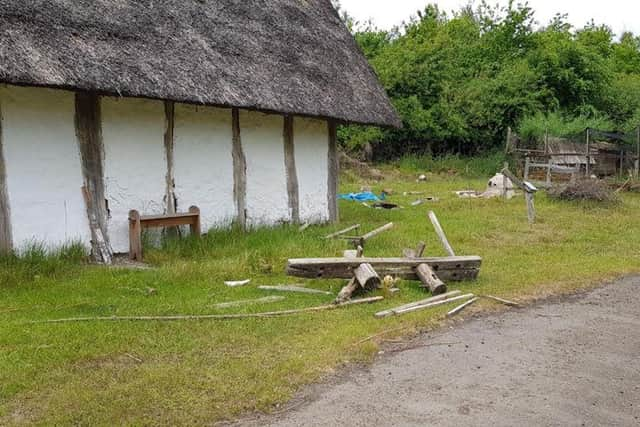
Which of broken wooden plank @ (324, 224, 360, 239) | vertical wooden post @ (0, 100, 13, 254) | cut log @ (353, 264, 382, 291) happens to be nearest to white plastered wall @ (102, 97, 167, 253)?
vertical wooden post @ (0, 100, 13, 254)

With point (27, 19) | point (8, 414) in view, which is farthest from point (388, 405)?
point (27, 19)

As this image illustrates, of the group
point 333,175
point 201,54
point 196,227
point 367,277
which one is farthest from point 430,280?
point 333,175

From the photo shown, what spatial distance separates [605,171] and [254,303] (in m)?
20.3

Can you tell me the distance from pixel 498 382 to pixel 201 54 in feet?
22.0

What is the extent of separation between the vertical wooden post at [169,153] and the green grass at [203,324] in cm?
78

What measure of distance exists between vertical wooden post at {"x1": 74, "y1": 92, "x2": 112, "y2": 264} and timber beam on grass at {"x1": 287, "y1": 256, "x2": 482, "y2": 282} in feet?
9.83

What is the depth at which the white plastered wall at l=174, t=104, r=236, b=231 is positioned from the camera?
376 inches

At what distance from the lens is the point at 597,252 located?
9.91 m

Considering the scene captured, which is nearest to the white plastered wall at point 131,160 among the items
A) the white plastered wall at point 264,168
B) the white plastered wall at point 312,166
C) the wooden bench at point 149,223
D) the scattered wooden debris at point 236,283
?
the wooden bench at point 149,223

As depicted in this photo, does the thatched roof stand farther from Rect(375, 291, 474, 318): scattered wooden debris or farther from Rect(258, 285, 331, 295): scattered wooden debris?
Rect(375, 291, 474, 318): scattered wooden debris

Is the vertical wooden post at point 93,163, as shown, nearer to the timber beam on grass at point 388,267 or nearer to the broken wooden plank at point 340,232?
the timber beam on grass at point 388,267

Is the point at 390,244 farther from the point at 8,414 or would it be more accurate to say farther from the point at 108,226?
the point at 8,414

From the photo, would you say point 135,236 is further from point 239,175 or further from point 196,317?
point 196,317

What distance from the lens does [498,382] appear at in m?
4.49
